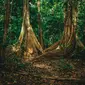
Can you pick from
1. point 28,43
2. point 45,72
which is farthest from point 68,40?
point 45,72

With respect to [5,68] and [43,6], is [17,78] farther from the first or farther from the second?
[43,6]

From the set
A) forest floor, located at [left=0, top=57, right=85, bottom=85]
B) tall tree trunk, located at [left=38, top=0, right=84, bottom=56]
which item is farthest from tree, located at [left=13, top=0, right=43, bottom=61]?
forest floor, located at [left=0, top=57, right=85, bottom=85]

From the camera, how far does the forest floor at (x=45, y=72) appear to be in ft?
24.9

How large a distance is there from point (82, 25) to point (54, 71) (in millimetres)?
8816

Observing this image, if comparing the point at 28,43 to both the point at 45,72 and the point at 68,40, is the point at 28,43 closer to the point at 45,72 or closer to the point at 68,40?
the point at 68,40

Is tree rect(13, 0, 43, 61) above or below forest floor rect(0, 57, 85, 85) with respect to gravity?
above

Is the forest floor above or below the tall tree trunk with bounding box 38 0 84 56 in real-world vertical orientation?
below

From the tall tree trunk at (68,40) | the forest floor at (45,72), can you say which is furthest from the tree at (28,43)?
the forest floor at (45,72)

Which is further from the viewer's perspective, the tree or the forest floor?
the tree

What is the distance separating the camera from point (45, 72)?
8945 millimetres

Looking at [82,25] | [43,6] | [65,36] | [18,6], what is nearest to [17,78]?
[65,36]

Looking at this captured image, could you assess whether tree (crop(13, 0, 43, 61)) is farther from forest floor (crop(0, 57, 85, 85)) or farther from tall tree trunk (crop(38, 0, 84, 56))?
forest floor (crop(0, 57, 85, 85))

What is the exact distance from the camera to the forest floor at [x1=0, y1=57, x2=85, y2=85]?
7.58m

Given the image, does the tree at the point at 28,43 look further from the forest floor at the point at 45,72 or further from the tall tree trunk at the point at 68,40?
the forest floor at the point at 45,72
